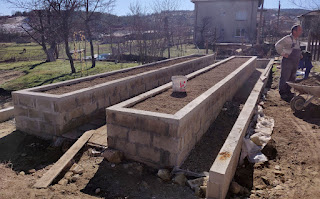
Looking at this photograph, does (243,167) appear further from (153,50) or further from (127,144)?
(153,50)

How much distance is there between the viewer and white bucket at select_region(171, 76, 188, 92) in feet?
18.8

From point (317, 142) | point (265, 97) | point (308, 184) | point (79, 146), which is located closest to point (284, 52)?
point (265, 97)

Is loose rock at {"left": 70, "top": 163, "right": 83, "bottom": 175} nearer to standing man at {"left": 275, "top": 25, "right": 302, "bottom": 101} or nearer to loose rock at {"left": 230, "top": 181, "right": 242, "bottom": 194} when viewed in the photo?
loose rock at {"left": 230, "top": 181, "right": 242, "bottom": 194}

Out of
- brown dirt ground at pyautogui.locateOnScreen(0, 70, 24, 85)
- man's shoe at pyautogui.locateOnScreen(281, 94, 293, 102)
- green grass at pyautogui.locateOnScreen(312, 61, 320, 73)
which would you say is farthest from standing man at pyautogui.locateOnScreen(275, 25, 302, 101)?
brown dirt ground at pyautogui.locateOnScreen(0, 70, 24, 85)

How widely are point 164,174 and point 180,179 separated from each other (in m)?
0.27

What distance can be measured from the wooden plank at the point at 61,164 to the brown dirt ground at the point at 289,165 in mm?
2736

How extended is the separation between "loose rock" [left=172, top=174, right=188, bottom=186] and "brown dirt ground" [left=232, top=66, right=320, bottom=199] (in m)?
0.78

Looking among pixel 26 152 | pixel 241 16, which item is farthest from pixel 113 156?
pixel 241 16

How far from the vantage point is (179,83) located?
5.78 meters

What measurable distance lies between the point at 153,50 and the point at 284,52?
8.89 meters

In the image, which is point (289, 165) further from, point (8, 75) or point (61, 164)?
point (8, 75)

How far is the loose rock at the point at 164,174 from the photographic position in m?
3.88

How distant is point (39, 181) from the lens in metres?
3.74

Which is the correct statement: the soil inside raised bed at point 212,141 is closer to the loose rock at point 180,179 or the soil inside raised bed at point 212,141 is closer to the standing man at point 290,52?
the loose rock at point 180,179
